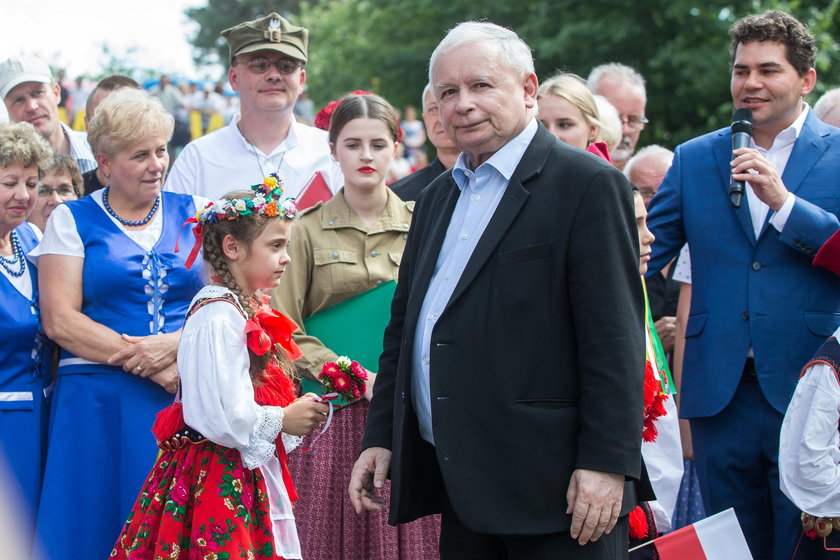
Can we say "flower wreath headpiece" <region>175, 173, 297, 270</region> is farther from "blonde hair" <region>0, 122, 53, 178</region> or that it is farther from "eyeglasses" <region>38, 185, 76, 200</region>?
"eyeglasses" <region>38, 185, 76, 200</region>

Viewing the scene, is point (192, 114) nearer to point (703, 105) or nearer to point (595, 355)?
point (703, 105)

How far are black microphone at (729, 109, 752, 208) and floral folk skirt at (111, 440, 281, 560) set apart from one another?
210 cm

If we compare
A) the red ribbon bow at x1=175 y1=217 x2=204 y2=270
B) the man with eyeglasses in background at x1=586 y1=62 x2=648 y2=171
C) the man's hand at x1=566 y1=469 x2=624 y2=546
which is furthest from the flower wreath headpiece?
the man with eyeglasses in background at x1=586 y1=62 x2=648 y2=171

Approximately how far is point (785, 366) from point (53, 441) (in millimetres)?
2969

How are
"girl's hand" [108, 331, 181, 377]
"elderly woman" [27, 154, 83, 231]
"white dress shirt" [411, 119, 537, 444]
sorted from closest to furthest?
"white dress shirt" [411, 119, 537, 444], "girl's hand" [108, 331, 181, 377], "elderly woman" [27, 154, 83, 231]

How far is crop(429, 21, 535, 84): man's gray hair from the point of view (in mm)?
3145

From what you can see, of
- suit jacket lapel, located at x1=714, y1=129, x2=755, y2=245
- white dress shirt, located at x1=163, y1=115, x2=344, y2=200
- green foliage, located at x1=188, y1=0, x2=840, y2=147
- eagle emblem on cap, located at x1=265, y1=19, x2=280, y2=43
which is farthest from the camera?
green foliage, located at x1=188, y1=0, x2=840, y2=147

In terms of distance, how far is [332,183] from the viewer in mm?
5668

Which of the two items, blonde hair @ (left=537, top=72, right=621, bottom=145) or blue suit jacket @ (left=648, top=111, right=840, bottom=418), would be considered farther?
blonde hair @ (left=537, top=72, right=621, bottom=145)

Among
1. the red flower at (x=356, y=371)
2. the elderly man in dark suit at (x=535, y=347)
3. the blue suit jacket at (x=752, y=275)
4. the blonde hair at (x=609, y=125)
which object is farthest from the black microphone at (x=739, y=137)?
the red flower at (x=356, y=371)

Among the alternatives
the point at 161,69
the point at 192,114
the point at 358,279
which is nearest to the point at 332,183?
the point at 358,279

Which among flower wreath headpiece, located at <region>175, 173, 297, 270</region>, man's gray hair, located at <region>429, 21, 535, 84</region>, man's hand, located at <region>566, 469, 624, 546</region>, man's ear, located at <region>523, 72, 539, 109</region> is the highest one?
man's gray hair, located at <region>429, 21, 535, 84</region>

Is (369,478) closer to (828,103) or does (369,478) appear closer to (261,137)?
(261,137)

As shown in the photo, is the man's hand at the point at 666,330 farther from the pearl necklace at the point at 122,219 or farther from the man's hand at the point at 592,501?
the man's hand at the point at 592,501
